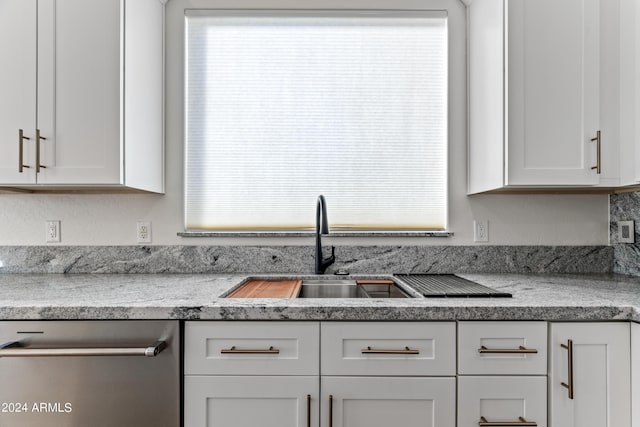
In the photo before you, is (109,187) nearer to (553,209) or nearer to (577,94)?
(577,94)

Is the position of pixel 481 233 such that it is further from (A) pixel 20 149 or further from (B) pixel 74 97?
(A) pixel 20 149

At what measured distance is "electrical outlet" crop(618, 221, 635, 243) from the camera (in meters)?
1.75

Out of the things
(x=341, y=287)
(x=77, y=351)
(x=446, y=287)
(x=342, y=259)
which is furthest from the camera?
(x=342, y=259)

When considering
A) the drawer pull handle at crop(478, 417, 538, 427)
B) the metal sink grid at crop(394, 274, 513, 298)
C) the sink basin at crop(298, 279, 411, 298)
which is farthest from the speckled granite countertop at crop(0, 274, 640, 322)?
the sink basin at crop(298, 279, 411, 298)

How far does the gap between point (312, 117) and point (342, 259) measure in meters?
0.77

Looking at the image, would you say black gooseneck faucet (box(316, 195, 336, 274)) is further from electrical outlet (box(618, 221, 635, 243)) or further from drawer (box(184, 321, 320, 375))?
electrical outlet (box(618, 221, 635, 243))

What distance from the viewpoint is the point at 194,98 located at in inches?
74.0

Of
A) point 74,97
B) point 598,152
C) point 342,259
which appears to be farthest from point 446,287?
point 74,97

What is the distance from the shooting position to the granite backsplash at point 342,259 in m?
1.84

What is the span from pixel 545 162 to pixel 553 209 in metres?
0.50

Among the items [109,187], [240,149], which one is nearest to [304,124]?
[240,149]

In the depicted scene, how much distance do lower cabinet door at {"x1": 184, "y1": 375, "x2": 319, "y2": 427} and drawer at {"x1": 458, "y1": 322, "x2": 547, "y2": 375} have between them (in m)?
0.50

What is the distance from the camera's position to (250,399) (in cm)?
116

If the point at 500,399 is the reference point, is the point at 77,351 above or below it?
above
